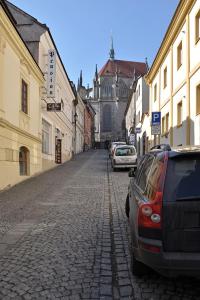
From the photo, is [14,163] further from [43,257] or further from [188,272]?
[188,272]

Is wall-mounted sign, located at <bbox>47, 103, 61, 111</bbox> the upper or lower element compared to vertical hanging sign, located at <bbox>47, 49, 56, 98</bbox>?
lower

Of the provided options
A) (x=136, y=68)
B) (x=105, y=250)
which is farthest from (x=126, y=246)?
(x=136, y=68)

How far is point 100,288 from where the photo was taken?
4770 millimetres

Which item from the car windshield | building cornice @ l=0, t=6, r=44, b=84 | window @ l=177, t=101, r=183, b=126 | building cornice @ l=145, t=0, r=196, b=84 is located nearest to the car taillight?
building cornice @ l=0, t=6, r=44, b=84

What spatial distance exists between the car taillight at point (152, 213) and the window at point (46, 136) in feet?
65.9

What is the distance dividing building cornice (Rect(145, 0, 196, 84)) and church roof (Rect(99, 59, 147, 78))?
71.3 m

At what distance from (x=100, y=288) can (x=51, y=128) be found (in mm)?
22301

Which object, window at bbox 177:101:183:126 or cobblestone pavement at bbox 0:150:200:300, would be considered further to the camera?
window at bbox 177:101:183:126

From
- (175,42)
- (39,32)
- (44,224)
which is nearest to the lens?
(44,224)

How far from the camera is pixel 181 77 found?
1933 centimetres

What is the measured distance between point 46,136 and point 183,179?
70.8 feet

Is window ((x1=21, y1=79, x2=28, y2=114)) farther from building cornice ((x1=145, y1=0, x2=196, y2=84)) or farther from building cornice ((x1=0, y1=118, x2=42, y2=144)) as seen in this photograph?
building cornice ((x1=145, y1=0, x2=196, y2=84))

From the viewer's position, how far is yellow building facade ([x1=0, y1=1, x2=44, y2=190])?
Result: 14.5m

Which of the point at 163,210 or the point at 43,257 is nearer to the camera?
the point at 163,210
